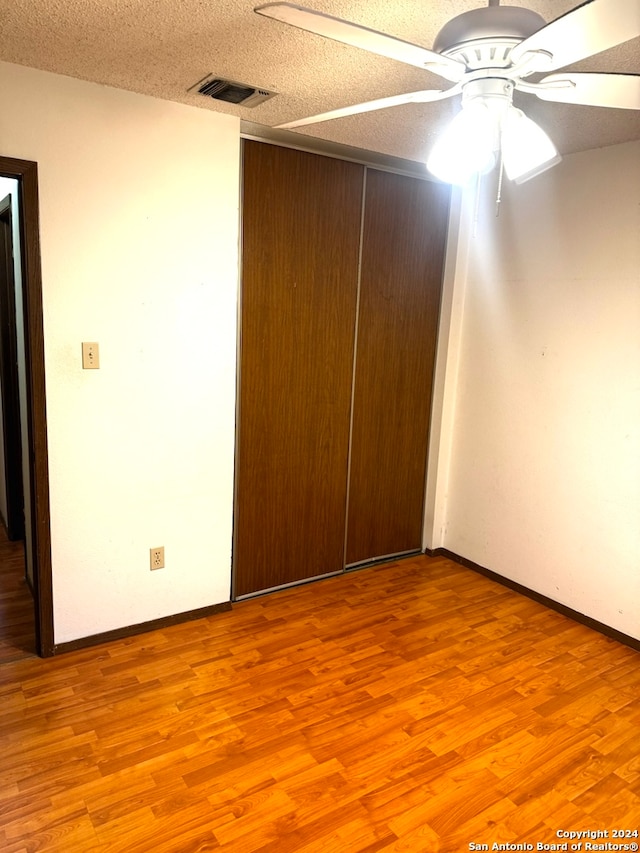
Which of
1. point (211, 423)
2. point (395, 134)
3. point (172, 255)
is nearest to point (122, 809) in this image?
point (211, 423)

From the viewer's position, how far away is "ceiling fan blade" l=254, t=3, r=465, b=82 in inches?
41.8

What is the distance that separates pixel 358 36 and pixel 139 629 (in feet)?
8.44

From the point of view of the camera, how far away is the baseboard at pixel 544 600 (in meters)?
2.97

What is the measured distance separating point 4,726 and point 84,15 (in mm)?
2354

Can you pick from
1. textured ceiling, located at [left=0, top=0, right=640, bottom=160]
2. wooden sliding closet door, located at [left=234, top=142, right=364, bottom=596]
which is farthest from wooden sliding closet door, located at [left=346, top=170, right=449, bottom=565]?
textured ceiling, located at [left=0, top=0, right=640, bottom=160]

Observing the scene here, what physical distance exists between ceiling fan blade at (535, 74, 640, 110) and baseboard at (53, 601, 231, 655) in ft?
8.52

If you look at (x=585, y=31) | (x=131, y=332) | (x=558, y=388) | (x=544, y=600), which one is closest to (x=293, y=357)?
(x=131, y=332)

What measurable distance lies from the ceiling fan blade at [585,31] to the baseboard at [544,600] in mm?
2651

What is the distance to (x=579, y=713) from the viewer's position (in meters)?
2.43

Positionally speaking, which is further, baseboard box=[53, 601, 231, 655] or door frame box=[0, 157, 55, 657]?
baseboard box=[53, 601, 231, 655]

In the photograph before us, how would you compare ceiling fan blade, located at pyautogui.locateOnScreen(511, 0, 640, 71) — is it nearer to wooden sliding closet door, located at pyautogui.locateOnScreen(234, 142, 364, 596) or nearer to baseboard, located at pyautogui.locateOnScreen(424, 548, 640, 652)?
wooden sliding closet door, located at pyautogui.locateOnScreen(234, 142, 364, 596)

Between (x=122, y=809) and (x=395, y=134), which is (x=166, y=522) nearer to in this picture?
(x=122, y=809)

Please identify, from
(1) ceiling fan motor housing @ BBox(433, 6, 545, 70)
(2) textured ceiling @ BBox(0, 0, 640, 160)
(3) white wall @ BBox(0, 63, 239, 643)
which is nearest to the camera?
(1) ceiling fan motor housing @ BBox(433, 6, 545, 70)

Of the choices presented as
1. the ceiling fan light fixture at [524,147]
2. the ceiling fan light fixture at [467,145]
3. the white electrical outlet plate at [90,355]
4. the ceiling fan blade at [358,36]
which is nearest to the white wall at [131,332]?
the white electrical outlet plate at [90,355]
